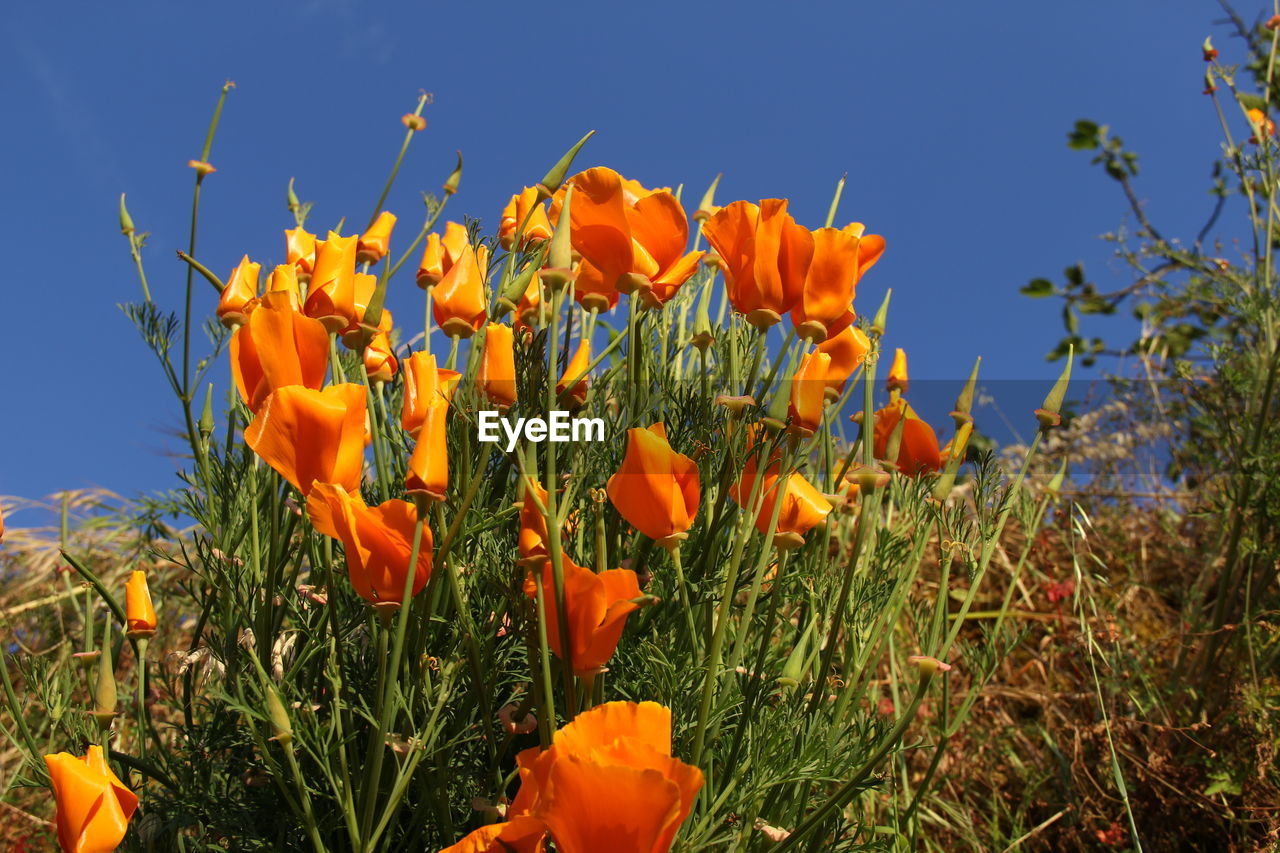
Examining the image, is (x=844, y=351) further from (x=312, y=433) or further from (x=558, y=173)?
(x=312, y=433)

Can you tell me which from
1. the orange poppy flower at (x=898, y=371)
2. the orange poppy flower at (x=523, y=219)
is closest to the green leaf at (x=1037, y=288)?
the orange poppy flower at (x=898, y=371)

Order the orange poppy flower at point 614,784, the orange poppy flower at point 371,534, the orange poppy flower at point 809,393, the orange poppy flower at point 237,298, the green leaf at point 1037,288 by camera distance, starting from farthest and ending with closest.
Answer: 1. the green leaf at point 1037,288
2. the orange poppy flower at point 237,298
3. the orange poppy flower at point 809,393
4. the orange poppy flower at point 371,534
5. the orange poppy flower at point 614,784

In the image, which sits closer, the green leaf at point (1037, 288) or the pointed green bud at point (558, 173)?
the pointed green bud at point (558, 173)

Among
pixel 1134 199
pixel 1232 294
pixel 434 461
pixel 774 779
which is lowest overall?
pixel 774 779

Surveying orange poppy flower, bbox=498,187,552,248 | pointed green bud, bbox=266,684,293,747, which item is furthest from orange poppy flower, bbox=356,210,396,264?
pointed green bud, bbox=266,684,293,747

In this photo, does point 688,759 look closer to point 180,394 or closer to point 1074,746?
point 180,394

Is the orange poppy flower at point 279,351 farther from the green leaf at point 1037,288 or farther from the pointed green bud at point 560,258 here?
the green leaf at point 1037,288

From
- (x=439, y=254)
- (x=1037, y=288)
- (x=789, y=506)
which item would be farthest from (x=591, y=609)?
(x=1037, y=288)

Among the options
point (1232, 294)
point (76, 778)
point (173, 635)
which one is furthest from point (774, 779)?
point (173, 635)
